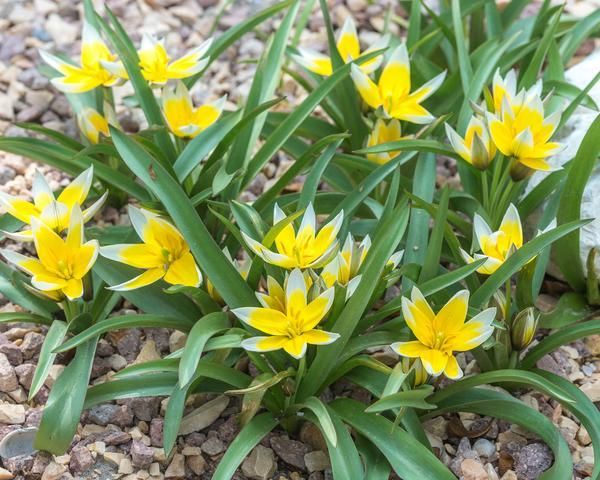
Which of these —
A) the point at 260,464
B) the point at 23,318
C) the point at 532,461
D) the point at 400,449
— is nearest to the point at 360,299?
the point at 400,449

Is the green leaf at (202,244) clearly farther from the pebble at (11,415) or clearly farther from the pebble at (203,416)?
the pebble at (11,415)

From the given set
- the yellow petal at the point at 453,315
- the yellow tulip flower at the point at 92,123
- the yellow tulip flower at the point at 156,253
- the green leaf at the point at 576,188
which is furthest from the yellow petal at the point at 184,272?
the green leaf at the point at 576,188

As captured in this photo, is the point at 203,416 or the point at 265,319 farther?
the point at 203,416

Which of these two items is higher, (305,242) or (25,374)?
(305,242)

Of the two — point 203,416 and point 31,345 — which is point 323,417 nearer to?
point 203,416

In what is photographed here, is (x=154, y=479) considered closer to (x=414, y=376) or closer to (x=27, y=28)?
(x=414, y=376)

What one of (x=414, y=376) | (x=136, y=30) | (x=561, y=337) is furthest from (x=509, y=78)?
(x=136, y=30)
